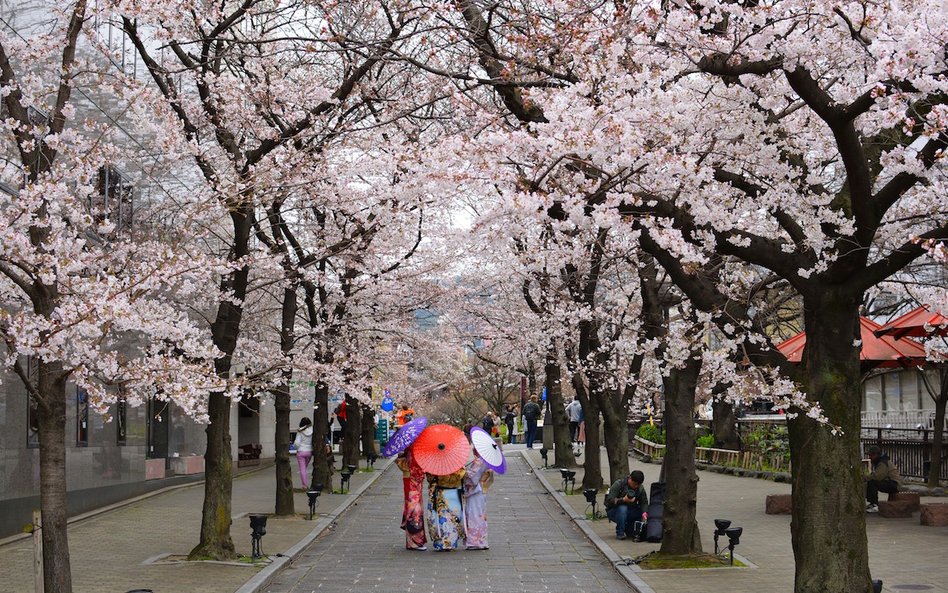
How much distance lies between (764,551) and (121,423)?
14133 mm

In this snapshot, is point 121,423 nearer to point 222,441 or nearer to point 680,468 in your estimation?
point 222,441

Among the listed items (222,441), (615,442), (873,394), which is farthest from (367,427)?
(222,441)

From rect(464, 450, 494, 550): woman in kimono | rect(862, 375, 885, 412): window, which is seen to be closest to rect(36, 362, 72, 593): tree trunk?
rect(464, 450, 494, 550): woman in kimono

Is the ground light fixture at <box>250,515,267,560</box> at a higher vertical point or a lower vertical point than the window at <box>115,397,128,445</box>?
lower

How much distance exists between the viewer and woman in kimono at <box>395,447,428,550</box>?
1725 centimetres

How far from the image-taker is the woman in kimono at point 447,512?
17172 mm

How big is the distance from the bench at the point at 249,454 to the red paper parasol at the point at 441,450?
20.8m

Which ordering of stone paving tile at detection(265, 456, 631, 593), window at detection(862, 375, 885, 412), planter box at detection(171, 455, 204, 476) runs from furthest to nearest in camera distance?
1. window at detection(862, 375, 885, 412)
2. planter box at detection(171, 455, 204, 476)
3. stone paving tile at detection(265, 456, 631, 593)

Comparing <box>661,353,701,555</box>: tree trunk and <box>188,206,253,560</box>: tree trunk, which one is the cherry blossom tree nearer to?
<box>188,206,253,560</box>: tree trunk

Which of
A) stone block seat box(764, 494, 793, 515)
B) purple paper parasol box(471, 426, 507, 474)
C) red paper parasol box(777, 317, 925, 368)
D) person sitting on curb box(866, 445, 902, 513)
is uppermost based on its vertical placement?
red paper parasol box(777, 317, 925, 368)

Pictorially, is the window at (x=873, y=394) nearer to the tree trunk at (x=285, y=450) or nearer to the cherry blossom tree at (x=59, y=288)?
the tree trunk at (x=285, y=450)

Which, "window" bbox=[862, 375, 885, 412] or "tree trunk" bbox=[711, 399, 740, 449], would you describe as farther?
"window" bbox=[862, 375, 885, 412]

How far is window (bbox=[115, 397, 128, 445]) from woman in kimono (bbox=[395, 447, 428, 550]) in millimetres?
8330

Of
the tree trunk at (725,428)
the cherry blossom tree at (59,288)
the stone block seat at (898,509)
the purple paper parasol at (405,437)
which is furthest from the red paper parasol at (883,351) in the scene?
the tree trunk at (725,428)
